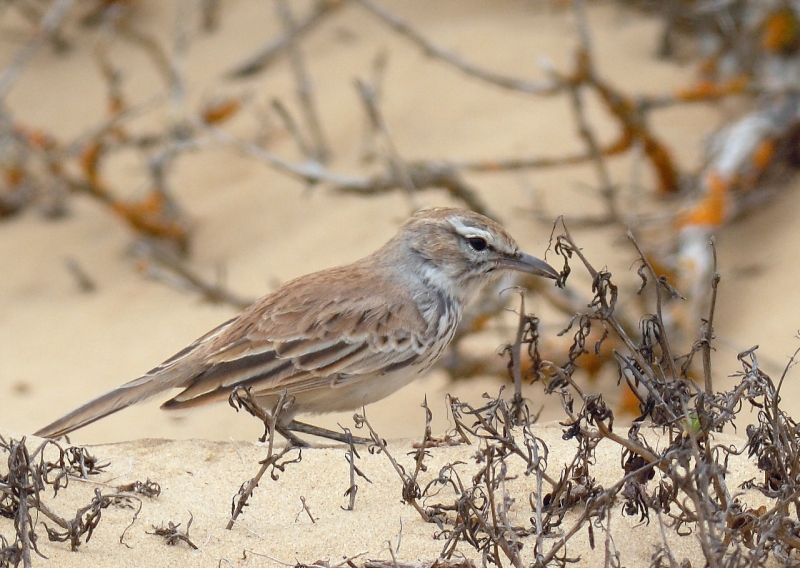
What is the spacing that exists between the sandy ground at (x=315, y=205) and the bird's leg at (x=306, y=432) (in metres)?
1.86

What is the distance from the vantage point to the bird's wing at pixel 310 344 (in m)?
4.93

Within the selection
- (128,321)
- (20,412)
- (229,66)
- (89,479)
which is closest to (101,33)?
(229,66)

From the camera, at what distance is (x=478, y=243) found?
532 centimetres

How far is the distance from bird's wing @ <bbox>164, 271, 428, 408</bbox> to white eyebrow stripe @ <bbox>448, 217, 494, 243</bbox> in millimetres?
428

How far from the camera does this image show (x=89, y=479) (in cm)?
387

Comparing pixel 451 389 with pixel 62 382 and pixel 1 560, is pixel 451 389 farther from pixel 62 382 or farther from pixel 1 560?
pixel 1 560

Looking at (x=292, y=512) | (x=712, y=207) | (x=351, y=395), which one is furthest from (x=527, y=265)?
(x=712, y=207)

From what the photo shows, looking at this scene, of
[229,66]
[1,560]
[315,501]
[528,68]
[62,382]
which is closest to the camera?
[1,560]

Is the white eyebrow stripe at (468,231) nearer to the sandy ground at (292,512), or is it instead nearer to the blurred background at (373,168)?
the sandy ground at (292,512)

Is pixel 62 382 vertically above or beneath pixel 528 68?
beneath

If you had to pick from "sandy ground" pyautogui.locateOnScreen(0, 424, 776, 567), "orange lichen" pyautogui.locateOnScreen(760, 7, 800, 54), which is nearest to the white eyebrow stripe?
"sandy ground" pyautogui.locateOnScreen(0, 424, 776, 567)

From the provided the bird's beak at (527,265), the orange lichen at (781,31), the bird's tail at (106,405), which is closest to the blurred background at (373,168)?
the orange lichen at (781,31)

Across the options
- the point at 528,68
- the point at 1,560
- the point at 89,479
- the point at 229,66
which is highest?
the point at 229,66

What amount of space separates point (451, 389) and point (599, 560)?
160 inches
